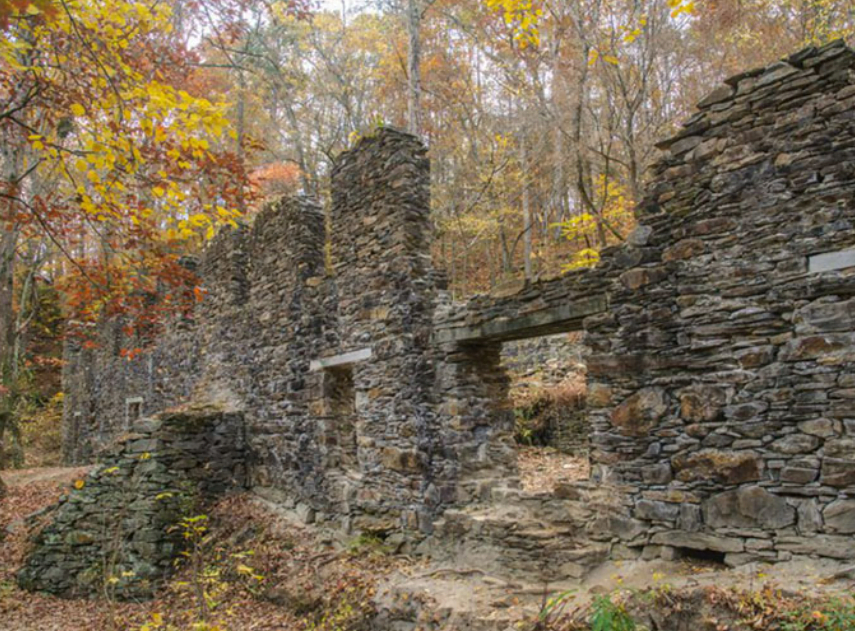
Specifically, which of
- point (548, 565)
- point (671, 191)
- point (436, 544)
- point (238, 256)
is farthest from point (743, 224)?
point (238, 256)

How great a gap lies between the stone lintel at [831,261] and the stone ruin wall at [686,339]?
0.4 inches

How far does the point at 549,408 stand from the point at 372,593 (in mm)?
5496

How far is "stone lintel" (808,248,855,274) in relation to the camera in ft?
14.0

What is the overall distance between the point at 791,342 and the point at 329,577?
565 cm

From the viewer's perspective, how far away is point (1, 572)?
9.66 meters

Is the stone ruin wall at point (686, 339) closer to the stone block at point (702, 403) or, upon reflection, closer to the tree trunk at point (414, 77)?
the stone block at point (702, 403)

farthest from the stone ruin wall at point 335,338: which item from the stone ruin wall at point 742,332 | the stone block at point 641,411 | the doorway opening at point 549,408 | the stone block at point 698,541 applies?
the stone block at point 698,541

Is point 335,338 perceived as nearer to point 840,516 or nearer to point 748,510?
point 748,510

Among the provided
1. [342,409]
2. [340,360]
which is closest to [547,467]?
[342,409]

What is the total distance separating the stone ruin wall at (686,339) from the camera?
4379mm

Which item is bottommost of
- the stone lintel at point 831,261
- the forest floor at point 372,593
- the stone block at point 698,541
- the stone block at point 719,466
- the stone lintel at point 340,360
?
the forest floor at point 372,593

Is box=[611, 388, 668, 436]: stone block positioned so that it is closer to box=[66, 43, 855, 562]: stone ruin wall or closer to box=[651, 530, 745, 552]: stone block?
box=[66, 43, 855, 562]: stone ruin wall

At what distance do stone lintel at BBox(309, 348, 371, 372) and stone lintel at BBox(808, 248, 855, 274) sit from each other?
17.2 feet

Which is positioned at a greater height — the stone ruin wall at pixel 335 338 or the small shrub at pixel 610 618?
the stone ruin wall at pixel 335 338
